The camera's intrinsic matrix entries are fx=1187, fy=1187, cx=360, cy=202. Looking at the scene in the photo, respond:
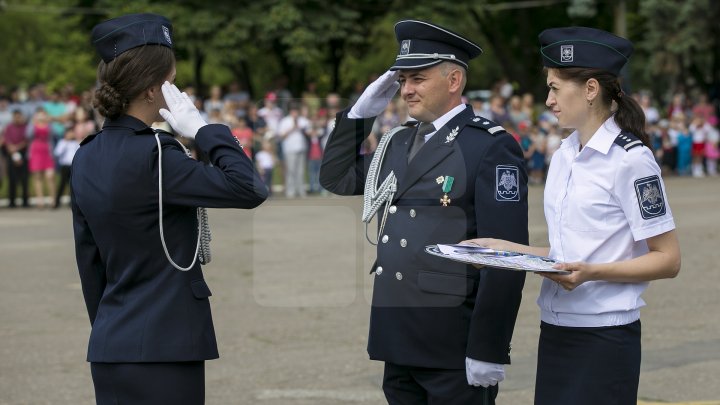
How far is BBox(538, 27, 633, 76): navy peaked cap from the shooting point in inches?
156

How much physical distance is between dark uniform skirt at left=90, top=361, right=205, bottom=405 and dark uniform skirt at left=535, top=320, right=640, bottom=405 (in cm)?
119

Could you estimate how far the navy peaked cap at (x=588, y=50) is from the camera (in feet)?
13.0

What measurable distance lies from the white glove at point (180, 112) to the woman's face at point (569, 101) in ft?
3.92

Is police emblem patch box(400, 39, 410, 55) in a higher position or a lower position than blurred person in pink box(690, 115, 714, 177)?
higher

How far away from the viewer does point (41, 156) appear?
2008 centimetres

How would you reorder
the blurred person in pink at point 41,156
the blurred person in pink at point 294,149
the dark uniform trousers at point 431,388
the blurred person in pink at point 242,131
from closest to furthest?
the dark uniform trousers at point 431,388 < the blurred person in pink at point 41,156 < the blurred person in pink at point 242,131 < the blurred person in pink at point 294,149

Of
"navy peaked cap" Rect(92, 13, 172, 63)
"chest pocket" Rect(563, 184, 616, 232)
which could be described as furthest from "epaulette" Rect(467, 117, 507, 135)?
"navy peaked cap" Rect(92, 13, 172, 63)

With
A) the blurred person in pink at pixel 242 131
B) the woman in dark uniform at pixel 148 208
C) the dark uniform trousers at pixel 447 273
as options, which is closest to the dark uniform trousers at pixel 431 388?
the dark uniform trousers at pixel 447 273

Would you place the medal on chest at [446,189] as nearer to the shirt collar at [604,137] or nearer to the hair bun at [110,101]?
the shirt collar at [604,137]

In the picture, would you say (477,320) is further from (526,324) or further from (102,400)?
(526,324)

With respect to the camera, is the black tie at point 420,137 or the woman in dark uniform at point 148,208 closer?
the woman in dark uniform at point 148,208

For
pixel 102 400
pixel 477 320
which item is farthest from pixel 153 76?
pixel 477 320

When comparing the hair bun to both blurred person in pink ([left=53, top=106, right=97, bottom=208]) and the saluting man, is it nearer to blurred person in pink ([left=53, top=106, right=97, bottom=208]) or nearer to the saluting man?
the saluting man

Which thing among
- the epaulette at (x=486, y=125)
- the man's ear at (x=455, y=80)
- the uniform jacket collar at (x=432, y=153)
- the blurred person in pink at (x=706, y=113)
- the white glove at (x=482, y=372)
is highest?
the blurred person in pink at (x=706, y=113)
